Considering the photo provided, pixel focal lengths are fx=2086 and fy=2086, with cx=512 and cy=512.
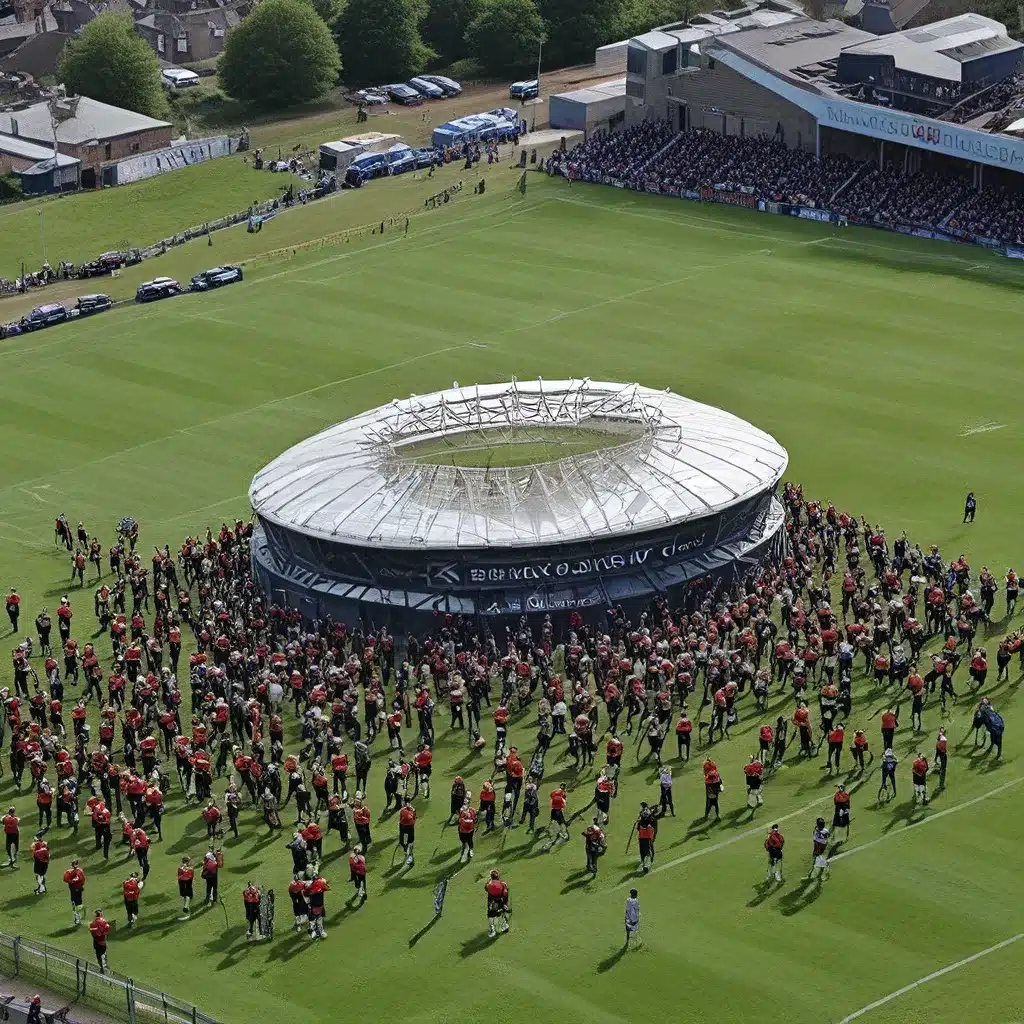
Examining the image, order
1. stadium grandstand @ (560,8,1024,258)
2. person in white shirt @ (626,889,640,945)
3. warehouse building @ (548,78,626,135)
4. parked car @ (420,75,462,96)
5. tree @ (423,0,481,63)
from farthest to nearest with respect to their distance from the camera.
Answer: tree @ (423,0,481,63)
parked car @ (420,75,462,96)
warehouse building @ (548,78,626,135)
stadium grandstand @ (560,8,1024,258)
person in white shirt @ (626,889,640,945)

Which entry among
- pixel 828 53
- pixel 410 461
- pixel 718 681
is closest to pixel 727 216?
pixel 828 53

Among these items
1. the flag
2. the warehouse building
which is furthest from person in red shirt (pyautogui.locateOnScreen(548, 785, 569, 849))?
the warehouse building

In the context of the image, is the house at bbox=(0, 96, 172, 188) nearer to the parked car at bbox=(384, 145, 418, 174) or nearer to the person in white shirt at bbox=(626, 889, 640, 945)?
the parked car at bbox=(384, 145, 418, 174)

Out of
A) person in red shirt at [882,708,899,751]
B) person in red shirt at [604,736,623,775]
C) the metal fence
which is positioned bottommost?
the metal fence

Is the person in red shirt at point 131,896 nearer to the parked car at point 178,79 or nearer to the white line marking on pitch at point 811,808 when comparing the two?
the white line marking on pitch at point 811,808

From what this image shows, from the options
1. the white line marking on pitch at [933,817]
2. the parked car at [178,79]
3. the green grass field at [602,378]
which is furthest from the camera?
the parked car at [178,79]

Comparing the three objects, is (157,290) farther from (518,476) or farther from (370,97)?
(370,97)

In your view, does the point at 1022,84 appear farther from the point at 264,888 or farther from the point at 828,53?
the point at 264,888

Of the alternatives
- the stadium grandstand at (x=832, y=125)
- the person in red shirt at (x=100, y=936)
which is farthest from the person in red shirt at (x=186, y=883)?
the stadium grandstand at (x=832, y=125)
